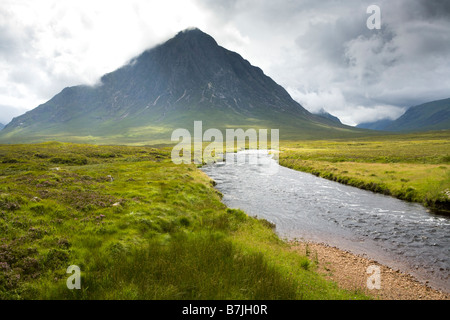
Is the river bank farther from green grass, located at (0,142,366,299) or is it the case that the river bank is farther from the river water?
green grass, located at (0,142,366,299)

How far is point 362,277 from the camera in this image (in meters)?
13.2

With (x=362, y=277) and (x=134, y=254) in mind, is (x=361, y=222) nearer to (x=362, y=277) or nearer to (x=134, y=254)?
(x=362, y=277)

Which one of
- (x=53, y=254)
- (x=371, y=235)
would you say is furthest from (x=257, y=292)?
(x=371, y=235)

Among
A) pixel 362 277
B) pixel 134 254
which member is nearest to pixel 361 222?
pixel 362 277

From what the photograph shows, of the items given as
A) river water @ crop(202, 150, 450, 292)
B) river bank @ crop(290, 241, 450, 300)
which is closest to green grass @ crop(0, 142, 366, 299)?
river bank @ crop(290, 241, 450, 300)

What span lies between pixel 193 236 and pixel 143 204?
24.8 feet

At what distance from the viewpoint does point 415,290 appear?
1223 centimetres

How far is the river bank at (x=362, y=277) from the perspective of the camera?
463 inches

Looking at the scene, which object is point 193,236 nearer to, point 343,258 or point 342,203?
point 343,258

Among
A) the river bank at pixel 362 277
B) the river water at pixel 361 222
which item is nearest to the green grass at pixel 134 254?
the river bank at pixel 362 277

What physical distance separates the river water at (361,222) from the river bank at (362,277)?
0.95m

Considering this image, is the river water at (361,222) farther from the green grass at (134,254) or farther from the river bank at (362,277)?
A: the green grass at (134,254)

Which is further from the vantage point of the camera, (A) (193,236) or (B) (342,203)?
(B) (342,203)
